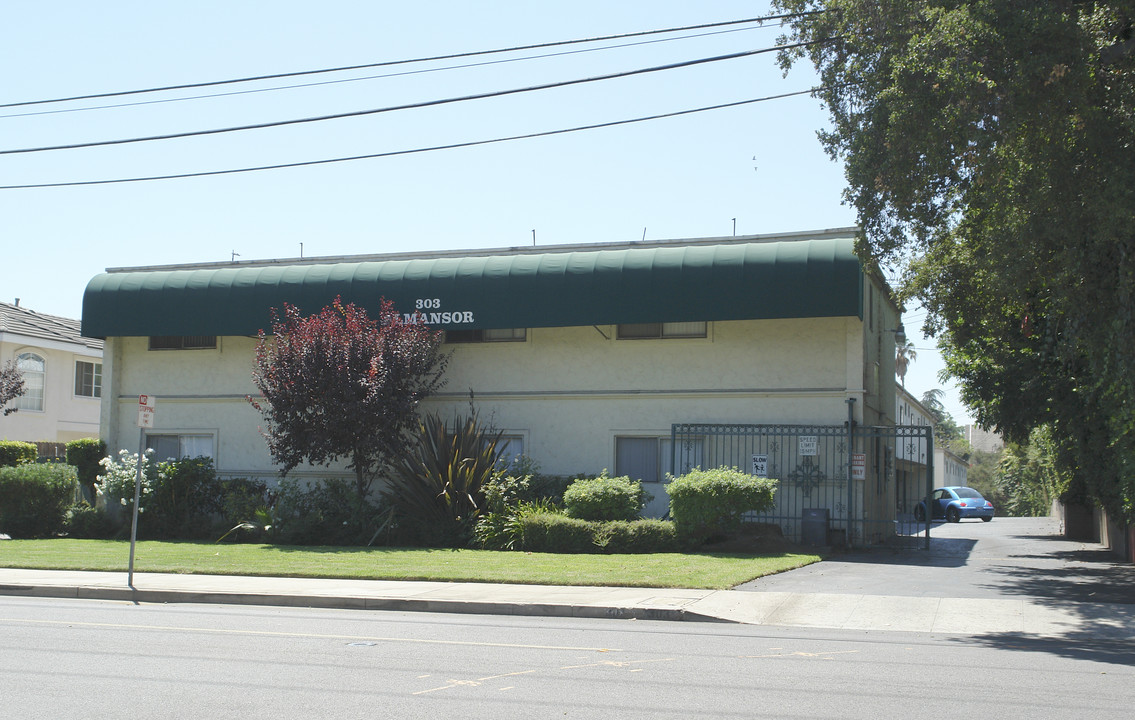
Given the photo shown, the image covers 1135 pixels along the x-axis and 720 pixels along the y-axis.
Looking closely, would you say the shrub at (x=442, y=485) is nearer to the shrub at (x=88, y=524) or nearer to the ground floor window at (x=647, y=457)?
the ground floor window at (x=647, y=457)

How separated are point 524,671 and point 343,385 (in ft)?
43.7

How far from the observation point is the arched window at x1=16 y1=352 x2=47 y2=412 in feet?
121

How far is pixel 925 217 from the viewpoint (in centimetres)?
1486

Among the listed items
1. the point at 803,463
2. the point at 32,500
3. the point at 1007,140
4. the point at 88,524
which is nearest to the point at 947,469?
the point at 803,463

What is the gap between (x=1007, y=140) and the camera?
12.5 m

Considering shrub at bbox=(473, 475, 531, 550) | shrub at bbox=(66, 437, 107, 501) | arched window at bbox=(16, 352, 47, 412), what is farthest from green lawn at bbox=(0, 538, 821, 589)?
arched window at bbox=(16, 352, 47, 412)

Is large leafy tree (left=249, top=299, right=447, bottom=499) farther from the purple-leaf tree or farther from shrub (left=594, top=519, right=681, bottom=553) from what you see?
the purple-leaf tree

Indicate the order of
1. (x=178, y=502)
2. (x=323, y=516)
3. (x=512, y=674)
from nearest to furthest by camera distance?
(x=512, y=674), (x=323, y=516), (x=178, y=502)

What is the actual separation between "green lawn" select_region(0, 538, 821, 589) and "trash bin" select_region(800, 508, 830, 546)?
205 cm

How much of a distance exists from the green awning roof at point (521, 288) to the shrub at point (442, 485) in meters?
2.74

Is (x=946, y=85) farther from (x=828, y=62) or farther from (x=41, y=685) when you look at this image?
(x=41, y=685)

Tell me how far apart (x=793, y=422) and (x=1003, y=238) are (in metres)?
8.51

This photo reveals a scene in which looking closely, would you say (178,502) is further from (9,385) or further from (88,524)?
(9,385)

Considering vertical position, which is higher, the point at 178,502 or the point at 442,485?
the point at 442,485
